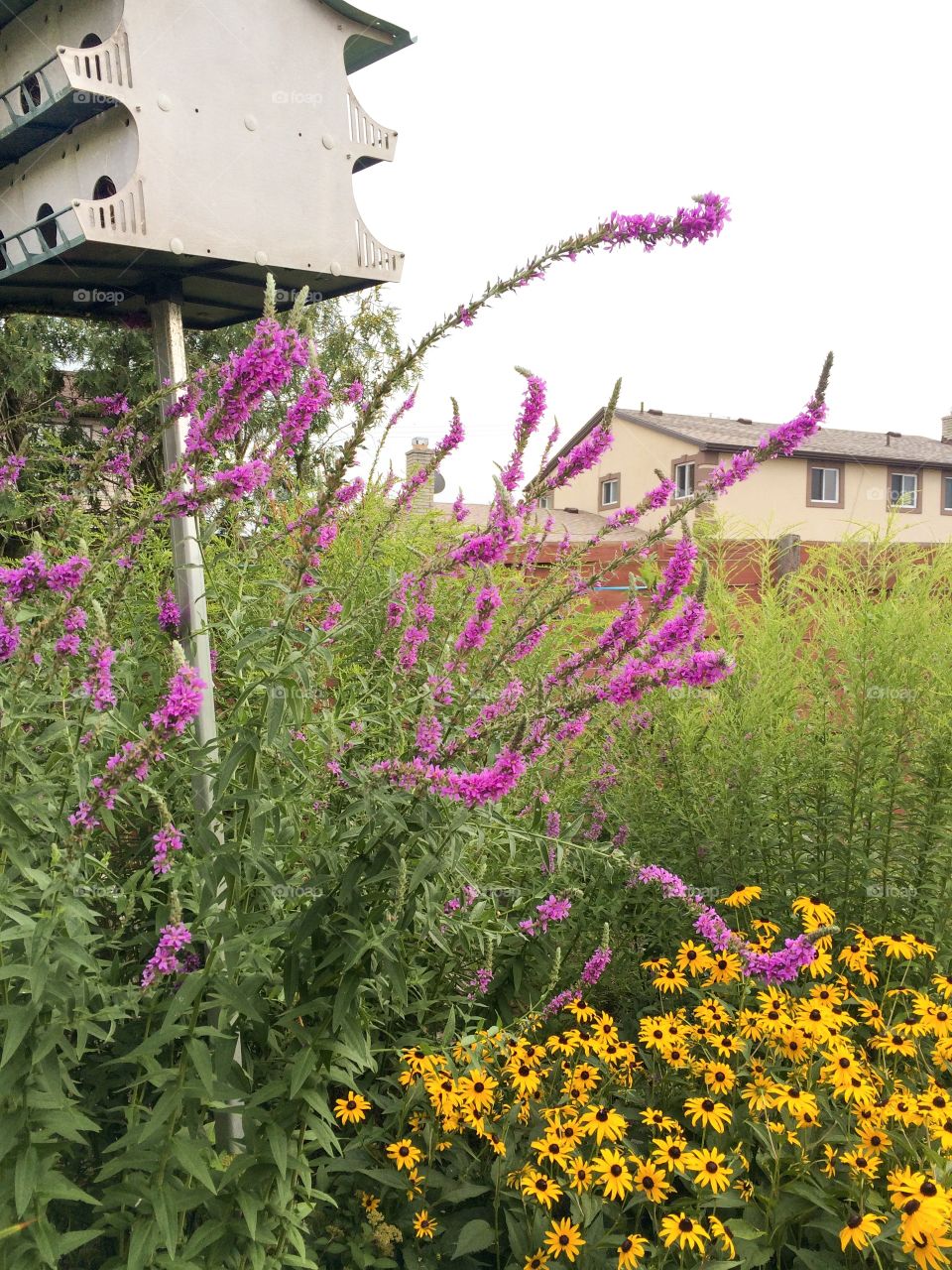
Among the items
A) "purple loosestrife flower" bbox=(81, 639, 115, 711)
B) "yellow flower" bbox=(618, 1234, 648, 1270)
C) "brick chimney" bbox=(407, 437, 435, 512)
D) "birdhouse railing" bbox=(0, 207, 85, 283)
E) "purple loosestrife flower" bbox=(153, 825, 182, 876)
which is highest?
"birdhouse railing" bbox=(0, 207, 85, 283)

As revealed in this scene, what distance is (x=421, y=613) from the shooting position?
9.67 ft

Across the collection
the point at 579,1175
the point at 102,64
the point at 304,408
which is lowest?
the point at 579,1175

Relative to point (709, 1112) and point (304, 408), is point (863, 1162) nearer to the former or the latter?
point (709, 1112)

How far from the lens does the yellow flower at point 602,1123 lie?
→ 2281 mm

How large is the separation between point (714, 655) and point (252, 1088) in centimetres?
149

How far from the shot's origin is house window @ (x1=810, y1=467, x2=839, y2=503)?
29766 mm

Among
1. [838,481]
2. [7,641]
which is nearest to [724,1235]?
[7,641]

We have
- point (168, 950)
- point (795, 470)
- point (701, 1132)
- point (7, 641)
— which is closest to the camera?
point (168, 950)

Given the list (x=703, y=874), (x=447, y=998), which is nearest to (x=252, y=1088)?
(x=447, y=998)

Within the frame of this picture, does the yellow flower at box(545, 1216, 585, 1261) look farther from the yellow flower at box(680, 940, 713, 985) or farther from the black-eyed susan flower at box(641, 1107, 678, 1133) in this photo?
the yellow flower at box(680, 940, 713, 985)

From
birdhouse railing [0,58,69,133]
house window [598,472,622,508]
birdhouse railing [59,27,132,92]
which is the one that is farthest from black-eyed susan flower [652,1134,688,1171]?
house window [598,472,622,508]

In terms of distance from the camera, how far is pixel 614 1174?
221cm

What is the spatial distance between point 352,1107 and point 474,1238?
0.51 metres

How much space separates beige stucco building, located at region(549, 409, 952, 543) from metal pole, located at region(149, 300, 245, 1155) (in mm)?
22878
